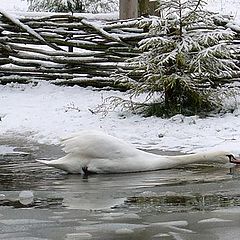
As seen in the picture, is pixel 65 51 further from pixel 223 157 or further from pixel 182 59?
pixel 223 157

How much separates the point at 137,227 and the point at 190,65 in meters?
5.95

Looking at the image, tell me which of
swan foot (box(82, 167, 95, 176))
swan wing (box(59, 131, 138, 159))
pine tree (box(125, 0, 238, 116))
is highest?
pine tree (box(125, 0, 238, 116))

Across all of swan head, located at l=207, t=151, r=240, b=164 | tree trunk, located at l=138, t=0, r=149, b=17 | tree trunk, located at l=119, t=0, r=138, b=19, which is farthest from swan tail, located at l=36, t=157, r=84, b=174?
tree trunk, located at l=119, t=0, r=138, b=19

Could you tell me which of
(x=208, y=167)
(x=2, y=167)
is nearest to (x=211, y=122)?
(x=208, y=167)

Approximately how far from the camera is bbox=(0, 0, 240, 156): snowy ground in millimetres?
9203

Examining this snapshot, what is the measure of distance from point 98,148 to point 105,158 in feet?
0.45

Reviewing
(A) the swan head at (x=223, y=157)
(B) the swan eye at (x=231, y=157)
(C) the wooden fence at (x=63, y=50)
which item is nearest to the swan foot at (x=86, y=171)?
(A) the swan head at (x=223, y=157)

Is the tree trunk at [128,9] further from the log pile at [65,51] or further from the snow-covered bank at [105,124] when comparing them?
the snow-covered bank at [105,124]

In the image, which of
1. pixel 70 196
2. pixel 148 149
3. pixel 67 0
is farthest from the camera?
pixel 67 0

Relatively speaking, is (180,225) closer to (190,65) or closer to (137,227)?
(137,227)

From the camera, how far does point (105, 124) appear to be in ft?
34.3

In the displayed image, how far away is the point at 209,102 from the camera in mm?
10891

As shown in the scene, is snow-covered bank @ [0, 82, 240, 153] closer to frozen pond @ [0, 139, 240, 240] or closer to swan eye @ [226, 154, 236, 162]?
swan eye @ [226, 154, 236, 162]

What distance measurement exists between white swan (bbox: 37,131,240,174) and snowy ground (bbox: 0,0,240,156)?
3.88 feet
